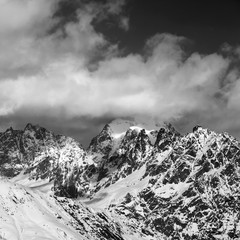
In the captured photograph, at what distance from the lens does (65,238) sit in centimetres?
19775

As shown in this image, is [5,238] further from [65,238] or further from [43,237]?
[65,238]

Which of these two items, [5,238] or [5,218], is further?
[5,218]

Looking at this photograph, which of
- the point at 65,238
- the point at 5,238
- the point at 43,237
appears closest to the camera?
the point at 5,238

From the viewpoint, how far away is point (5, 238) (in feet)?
552

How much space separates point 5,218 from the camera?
18950cm

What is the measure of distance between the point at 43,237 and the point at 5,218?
697 inches

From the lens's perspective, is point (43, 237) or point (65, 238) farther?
point (65, 238)

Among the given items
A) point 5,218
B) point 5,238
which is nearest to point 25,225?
point 5,218

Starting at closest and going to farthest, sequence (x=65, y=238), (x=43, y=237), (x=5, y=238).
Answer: (x=5, y=238) → (x=43, y=237) → (x=65, y=238)

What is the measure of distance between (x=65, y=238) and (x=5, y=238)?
3388 cm

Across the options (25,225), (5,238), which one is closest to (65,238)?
(25,225)

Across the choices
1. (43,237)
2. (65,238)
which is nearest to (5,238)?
(43,237)

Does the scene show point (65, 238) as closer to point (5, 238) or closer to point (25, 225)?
point (25, 225)

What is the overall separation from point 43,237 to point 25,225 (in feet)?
40.9
